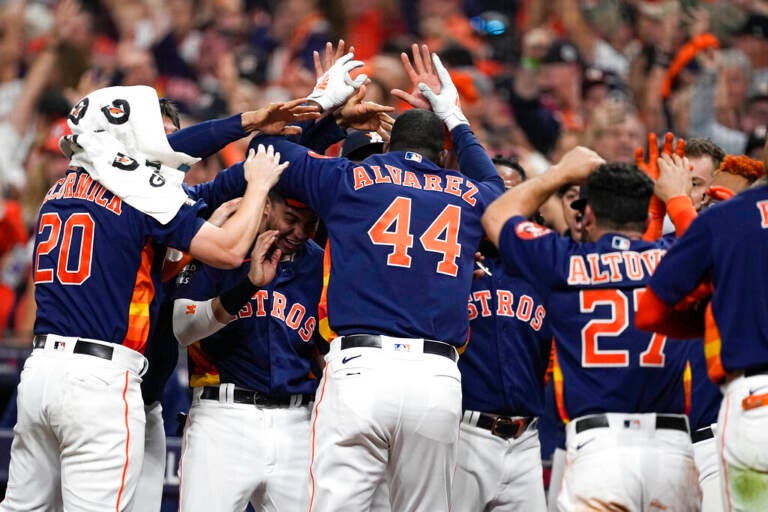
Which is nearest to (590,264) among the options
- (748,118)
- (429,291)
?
(429,291)

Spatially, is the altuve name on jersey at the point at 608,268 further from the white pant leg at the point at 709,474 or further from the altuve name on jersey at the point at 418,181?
the white pant leg at the point at 709,474

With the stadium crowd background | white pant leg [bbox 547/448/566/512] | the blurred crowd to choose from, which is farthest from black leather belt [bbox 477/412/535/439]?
the blurred crowd

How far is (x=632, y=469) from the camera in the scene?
3.98m

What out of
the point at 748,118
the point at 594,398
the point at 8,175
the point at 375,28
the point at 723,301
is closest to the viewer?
the point at 723,301

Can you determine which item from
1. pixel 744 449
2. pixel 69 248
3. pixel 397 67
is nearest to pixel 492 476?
pixel 744 449

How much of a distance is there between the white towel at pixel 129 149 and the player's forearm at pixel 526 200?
1.28 meters

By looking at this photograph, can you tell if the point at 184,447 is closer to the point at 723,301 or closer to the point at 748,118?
the point at 723,301

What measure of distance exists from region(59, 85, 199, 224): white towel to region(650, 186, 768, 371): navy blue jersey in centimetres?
202

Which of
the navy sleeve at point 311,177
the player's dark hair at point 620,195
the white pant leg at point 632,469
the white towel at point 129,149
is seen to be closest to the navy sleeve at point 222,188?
the navy sleeve at point 311,177

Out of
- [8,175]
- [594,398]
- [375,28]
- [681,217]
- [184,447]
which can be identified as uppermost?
[375,28]

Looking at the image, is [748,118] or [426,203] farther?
[748,118]

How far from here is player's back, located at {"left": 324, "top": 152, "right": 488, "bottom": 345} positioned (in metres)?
4.51

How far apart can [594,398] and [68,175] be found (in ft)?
7.73

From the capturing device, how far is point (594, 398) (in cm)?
411
